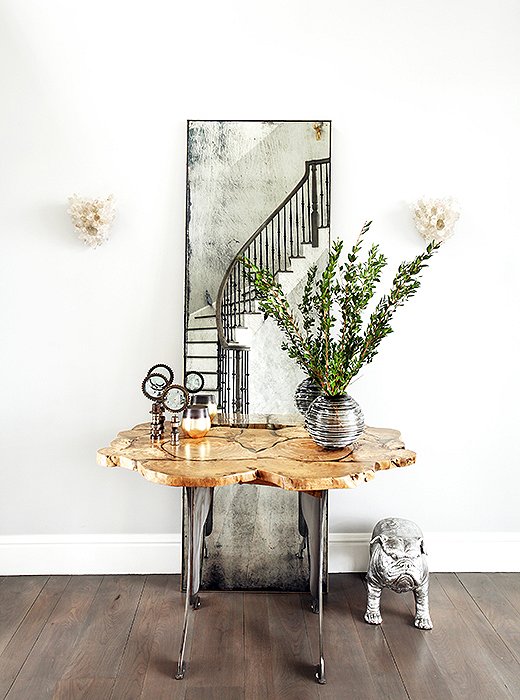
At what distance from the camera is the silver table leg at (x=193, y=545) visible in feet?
7.98

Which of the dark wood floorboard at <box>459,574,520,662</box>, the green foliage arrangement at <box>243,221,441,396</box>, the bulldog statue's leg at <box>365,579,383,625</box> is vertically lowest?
the dark wood floorboard at <box>459,574,520,662</box>

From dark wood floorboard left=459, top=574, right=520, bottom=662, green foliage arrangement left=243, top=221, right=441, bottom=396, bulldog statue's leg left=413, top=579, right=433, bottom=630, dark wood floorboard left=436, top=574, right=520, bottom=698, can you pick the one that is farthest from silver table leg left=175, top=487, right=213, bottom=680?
dark wood floorboard left=459, top=574, right=520, bottom=662

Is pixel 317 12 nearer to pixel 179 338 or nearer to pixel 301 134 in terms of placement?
pixel 301 134

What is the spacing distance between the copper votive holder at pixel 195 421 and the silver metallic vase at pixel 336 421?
42 cm

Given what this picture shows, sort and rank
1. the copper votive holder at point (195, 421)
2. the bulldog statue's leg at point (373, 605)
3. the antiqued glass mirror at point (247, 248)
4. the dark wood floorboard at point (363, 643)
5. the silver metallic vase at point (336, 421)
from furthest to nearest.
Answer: the antiqued glass mirror at point (247, 248) → the bulldog statue's leg at point (373, 605) → the copper votive holder at point (195, 421) → the silver metallic vase at point (336, 421) → the dark wood floorboard at point (363, 643)

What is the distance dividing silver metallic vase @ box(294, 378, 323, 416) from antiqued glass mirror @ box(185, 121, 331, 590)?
0.26m

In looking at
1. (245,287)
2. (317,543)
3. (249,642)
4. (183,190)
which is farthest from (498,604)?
(183,190)

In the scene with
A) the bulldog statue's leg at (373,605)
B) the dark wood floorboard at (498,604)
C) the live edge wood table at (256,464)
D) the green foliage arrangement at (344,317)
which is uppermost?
the green foliage arrangement at (344,317)

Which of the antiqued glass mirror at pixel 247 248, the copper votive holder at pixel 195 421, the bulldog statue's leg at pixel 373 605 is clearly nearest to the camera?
the copper votive holder at pixel 195 421

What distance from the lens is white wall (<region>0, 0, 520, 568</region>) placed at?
3.14 metres

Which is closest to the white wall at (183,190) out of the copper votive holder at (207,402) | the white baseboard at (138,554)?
the white baseboard at (138,554)

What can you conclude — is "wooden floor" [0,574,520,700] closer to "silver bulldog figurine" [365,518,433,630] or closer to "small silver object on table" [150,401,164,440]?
"silver bulldog figurine" [365,518,433,630]

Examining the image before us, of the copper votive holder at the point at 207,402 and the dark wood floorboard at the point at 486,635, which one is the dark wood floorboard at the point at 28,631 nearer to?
the copper votive holder at the point at 207,402

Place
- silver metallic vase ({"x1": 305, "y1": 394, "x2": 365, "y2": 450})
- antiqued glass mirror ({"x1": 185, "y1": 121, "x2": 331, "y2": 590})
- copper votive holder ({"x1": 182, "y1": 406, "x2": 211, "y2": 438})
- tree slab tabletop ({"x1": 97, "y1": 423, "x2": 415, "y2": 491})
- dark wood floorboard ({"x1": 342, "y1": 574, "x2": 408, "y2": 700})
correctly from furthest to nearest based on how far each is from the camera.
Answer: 1. antiqued glass mirror ({"x1": 185, "y1": 121, "x2": 331, "y2": 590})
2. copper votive holder ({"x1": 182, "y1": 406, "x2": 211, "y2": 438})
3. silver metallic vase ({"x1": 305, "y1": 394, "x2": 365, "y2": 450})
4. dark wood floorboard ({"x1": 342, "y1": 574, "x2": 408, "y2": 700})
5. tree slab tabletop ({"x1": 97, "y1": 423, "x2": 415, "y2": 491})
